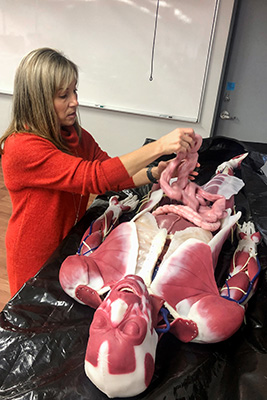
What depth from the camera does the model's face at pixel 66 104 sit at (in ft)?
3.97

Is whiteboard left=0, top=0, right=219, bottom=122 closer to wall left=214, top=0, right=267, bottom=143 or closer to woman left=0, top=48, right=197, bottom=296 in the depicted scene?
wall left=214, top=0, right=267, bottom=143

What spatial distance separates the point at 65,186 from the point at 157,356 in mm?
582

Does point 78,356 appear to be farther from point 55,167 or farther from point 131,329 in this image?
point 55,167

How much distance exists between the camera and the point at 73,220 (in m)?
1.44

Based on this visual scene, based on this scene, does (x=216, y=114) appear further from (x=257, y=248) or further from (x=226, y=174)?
(x=257, y=248)

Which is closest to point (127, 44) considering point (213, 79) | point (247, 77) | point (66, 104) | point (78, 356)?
point (213, 79)

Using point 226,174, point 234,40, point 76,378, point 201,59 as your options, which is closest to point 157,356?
point 76,378

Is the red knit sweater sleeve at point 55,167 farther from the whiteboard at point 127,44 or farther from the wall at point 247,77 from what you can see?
the wall at point 247,77

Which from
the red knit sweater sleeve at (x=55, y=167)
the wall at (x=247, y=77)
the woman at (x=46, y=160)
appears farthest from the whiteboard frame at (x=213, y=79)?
the red knit sweater sleeve at (x=55, y=167)

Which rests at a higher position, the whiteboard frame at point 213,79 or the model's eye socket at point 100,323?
the whiteboard frame at point 213,79

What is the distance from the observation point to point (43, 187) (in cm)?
119

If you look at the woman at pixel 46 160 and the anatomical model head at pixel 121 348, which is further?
the woman at pixel 46 160

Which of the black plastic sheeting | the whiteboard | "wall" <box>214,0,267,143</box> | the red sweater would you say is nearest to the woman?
the red sweater

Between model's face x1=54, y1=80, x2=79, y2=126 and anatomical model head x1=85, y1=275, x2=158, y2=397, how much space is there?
0.69 m
